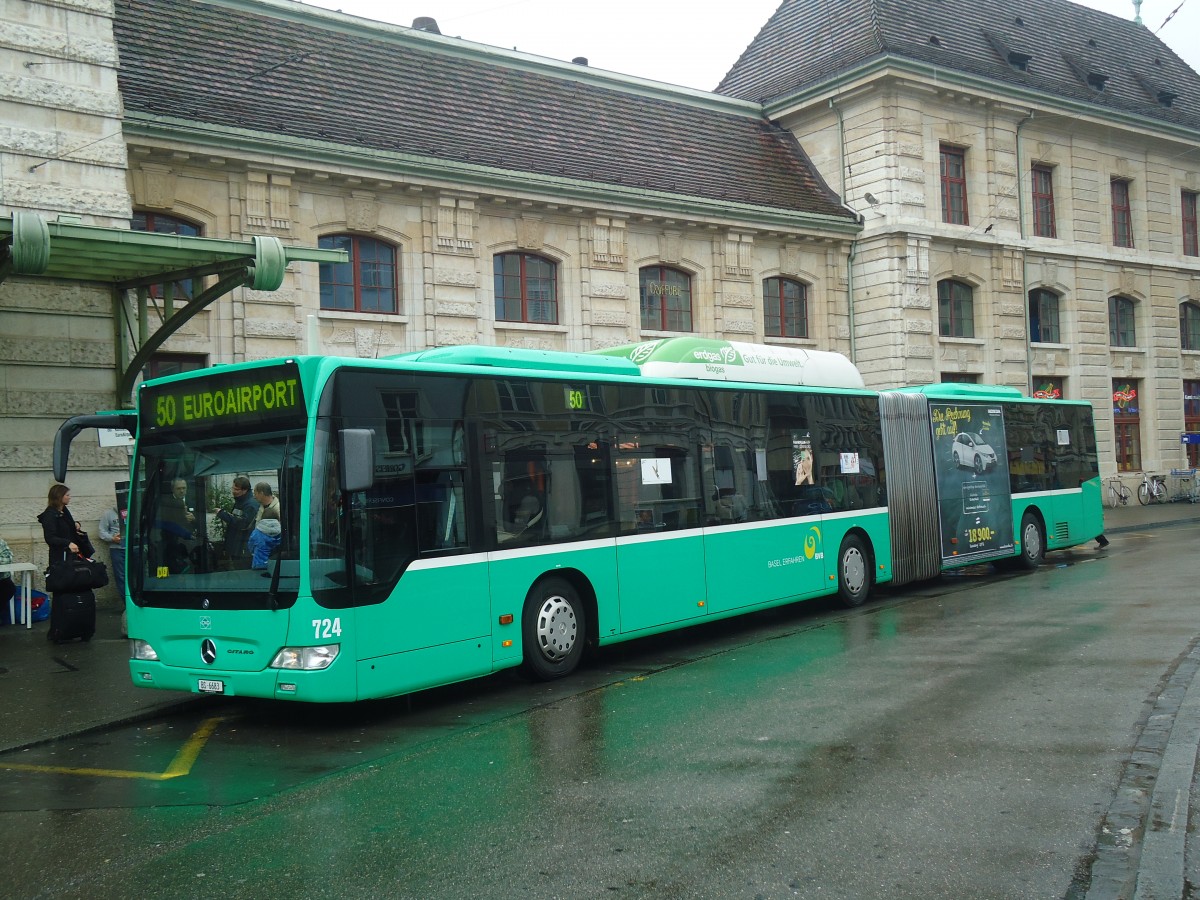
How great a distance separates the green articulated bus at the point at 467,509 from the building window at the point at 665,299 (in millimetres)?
10448

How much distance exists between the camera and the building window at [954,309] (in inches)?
1190

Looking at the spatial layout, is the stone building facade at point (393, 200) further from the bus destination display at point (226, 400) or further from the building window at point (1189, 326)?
the building window at point (1189, 326)

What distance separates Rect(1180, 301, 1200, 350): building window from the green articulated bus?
26.7 meters

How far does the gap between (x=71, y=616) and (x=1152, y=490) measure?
103 ft

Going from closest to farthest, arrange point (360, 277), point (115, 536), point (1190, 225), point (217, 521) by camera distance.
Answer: point (217, 521)
point (115, 536)
point (360, 277)
point (1190, 225)

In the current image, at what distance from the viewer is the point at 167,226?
1878 cm

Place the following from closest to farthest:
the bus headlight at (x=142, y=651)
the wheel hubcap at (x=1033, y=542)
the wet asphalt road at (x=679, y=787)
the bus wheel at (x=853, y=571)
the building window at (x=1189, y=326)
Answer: the wet asphalt road at (x=679, y=787), the bus headlight at (x=142, y=651), the bus wheel at (x=853, y=571), the wheel hubcap at (x=1033, y=542), the building window at (x=1189, y=326)

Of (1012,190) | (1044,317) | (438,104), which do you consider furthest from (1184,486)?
(438,104)

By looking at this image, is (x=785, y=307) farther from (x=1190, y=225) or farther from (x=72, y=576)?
(x=72, y=576)

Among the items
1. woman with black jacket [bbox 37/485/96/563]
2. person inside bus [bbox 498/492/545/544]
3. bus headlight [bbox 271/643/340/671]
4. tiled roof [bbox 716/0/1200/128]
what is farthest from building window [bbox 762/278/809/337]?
bus headlight [bbox 271/643/340/671]

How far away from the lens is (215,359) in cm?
1886

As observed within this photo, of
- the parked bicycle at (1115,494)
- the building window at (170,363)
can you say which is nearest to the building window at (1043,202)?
the parked bicycle at (1115,494)

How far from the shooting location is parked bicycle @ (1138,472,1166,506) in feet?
115

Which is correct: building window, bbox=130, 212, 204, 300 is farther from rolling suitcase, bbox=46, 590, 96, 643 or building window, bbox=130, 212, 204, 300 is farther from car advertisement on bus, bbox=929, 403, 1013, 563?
car advertisement on bus, bbox=929, 403, 1013, 563
